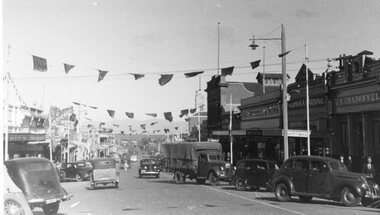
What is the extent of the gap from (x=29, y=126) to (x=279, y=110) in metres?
31.4

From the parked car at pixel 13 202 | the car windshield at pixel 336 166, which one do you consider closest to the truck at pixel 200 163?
the car windshield at pixel 336 166

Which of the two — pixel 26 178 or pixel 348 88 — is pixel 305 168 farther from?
pixel 348 88

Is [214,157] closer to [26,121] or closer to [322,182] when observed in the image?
[322,182]

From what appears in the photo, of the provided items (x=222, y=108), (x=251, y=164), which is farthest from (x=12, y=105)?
(x=251, y=164)

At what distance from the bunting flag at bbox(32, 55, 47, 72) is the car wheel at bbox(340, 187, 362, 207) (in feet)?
40.1

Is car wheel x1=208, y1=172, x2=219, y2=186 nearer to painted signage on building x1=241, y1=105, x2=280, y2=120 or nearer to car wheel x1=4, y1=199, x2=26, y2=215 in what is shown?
painted signage on building x1=241, y1=105, x2=280, y2=120

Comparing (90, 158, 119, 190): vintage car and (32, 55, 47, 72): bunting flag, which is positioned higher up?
(32, 55, 47, 72): bunting flag

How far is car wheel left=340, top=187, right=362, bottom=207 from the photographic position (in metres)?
17.5

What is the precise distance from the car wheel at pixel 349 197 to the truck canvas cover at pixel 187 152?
14901 millimetres

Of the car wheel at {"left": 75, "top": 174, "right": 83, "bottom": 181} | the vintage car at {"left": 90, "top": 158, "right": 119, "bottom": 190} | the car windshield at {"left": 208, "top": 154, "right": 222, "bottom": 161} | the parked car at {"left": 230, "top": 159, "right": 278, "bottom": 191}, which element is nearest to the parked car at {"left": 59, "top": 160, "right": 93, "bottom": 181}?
the car wheel at {"left": 75, "top": 174, "right": 83, "bottom": 181}

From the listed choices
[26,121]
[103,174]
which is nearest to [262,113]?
[103,174]

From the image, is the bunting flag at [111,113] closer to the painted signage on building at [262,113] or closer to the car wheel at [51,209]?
the painted signage on building at [262,113]

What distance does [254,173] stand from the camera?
84.1 feet

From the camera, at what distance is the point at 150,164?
42.5m
